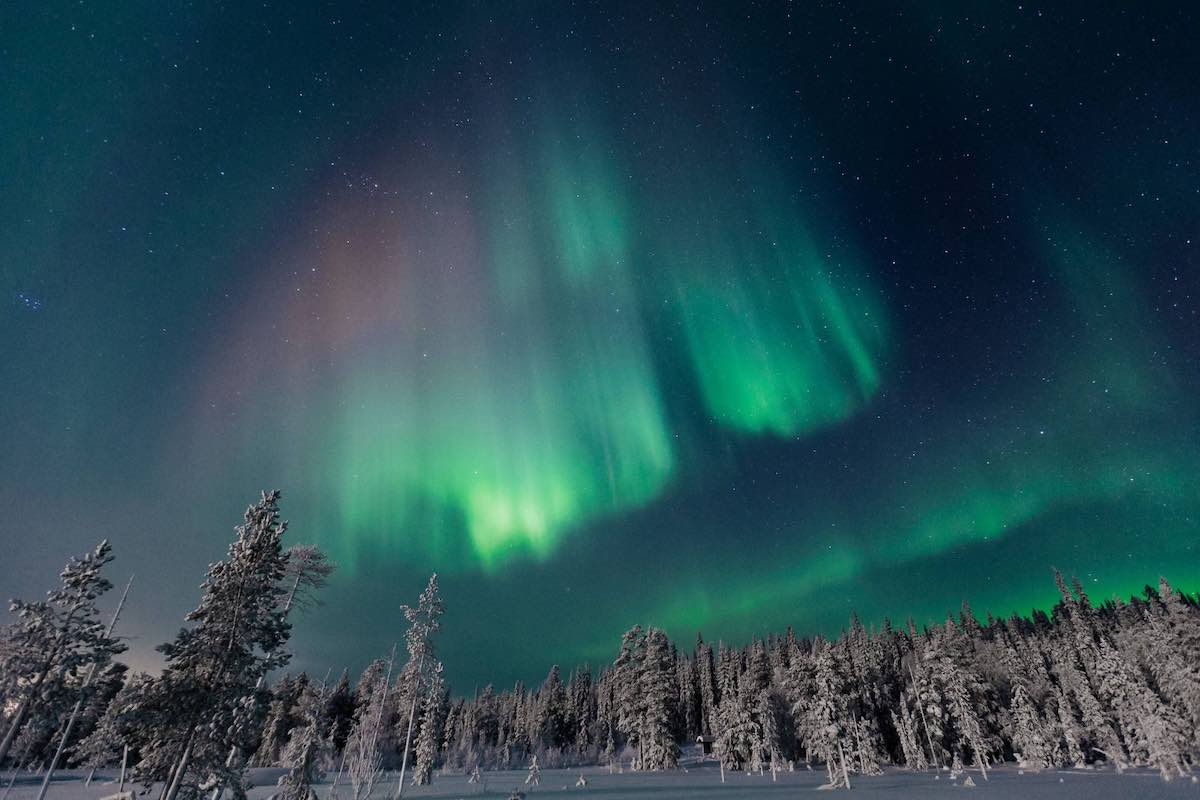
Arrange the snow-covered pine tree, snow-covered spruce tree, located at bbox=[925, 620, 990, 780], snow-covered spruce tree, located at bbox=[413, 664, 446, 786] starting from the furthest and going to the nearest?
the snow-covered pine tree → snow-covered spruce tree, located at bbox=[925, 620, 990, 780] → snow-covered spruce tree, located at bbox=[413, 664, 446, 786]

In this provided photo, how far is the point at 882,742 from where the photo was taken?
74.9 metres

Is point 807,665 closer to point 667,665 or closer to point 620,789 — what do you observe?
point 667,665

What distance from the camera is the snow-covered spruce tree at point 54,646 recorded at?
83.4 ft

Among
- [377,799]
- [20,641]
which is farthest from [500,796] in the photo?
[20,641]

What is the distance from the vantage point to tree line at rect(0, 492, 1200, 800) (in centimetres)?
2339

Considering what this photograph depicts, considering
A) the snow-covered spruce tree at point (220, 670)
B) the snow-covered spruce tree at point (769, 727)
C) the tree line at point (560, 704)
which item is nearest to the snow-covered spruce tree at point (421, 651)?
the tree line at point (560, 704)

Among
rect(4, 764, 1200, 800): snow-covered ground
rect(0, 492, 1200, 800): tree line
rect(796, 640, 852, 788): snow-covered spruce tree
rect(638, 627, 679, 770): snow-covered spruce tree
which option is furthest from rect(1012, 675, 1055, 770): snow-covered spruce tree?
rect(638, 627, 679, 770): snow-covered spruce tree

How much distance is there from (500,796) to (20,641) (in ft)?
106

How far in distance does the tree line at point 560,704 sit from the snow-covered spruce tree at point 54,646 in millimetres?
78

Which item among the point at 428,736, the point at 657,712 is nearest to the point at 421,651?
the point at 428,736

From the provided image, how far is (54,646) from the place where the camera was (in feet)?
85.2

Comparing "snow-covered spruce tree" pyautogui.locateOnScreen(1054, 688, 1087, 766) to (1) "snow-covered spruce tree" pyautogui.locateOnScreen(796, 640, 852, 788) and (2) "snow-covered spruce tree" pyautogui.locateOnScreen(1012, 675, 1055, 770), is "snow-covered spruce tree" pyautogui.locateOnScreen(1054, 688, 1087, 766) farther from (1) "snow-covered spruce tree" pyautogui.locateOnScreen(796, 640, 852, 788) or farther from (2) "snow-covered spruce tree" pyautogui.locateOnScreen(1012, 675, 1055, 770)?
(1) "snow-covered spruce tree" pyautogui.locateOnScreen(796, 640, 852, 788)

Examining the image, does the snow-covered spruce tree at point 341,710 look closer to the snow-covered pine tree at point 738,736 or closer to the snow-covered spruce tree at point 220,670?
the snow-covered pine tree at point 738,736

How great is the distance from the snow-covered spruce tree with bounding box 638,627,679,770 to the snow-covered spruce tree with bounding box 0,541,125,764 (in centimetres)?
5384
